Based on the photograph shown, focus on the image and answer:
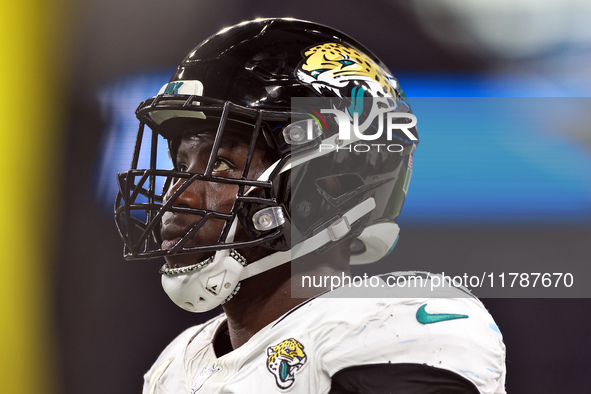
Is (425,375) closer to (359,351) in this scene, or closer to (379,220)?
(359,351)

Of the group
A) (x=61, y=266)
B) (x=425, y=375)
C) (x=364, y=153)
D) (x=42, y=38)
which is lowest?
(x=425, y=375)

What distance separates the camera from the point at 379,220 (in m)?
1.39

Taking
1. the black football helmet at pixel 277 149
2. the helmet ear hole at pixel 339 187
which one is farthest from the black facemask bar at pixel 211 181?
the helmet ear hole at pixel 339 187

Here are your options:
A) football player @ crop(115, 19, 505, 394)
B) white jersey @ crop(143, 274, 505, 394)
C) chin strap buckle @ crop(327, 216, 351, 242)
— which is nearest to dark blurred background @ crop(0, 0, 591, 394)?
football player @ crop(115, 19, 505, 394)

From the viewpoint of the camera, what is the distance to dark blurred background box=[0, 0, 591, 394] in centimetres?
184

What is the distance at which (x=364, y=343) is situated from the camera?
1045 millimetres

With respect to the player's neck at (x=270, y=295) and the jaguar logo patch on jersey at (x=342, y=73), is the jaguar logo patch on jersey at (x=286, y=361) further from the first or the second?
the jaguar logo patch on jersey at (x=342, y=73)

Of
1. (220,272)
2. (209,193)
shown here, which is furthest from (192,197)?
(220,272)

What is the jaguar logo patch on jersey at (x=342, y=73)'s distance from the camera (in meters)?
1.29

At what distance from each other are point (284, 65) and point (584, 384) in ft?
4.10

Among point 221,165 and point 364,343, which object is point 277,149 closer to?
point 221,165

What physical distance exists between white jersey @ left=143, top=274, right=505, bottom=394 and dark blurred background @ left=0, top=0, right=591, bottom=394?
74 centimetres

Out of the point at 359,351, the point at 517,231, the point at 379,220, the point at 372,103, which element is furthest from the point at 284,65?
the point at 517,231

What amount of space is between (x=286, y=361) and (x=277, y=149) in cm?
41
